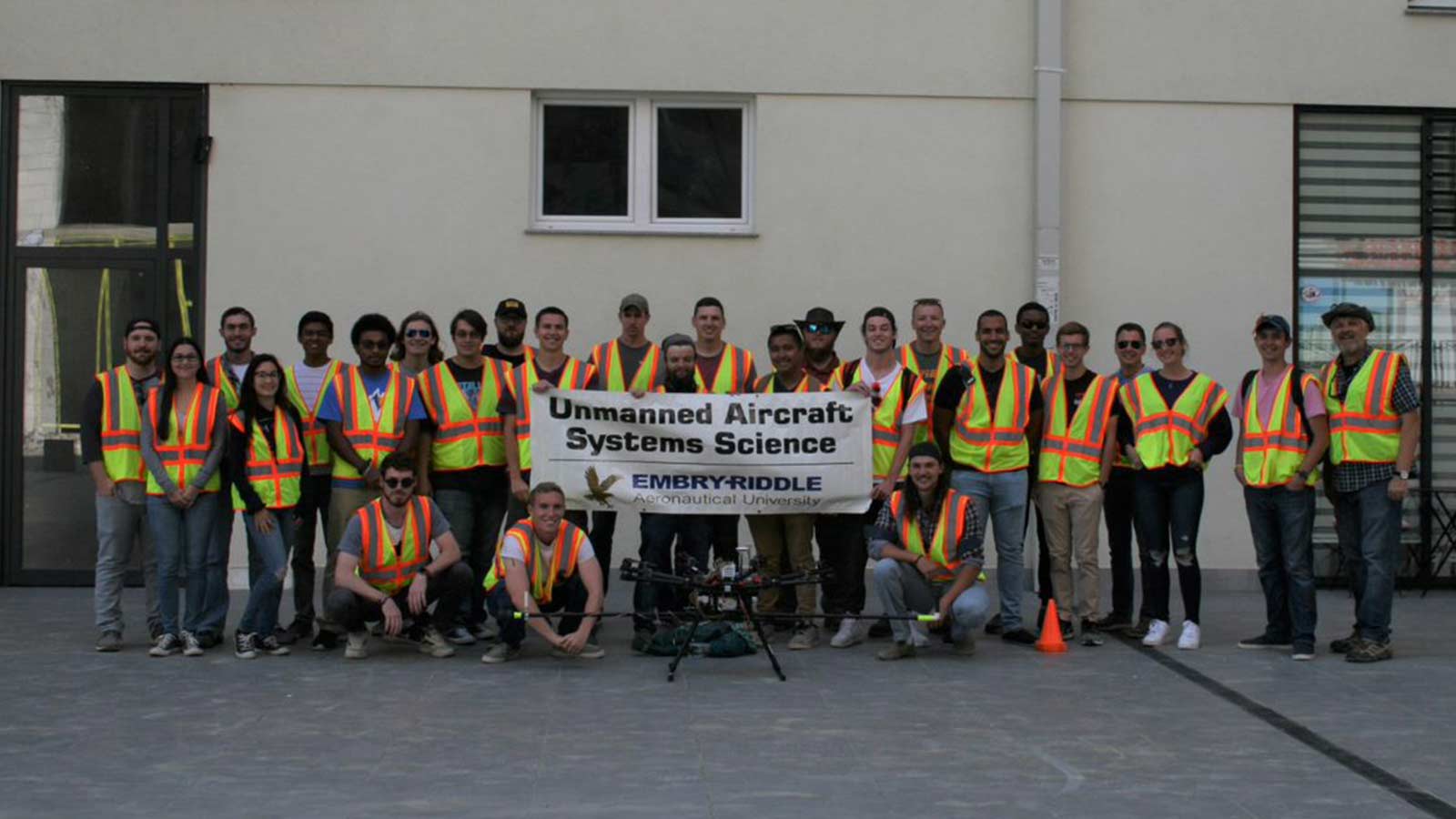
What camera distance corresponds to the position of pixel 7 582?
44.8 ft

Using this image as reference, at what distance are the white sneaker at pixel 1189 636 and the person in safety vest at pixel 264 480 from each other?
5.20 m

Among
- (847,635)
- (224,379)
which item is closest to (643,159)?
(224,379)

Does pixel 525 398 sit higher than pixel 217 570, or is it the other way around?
pixel 525 398

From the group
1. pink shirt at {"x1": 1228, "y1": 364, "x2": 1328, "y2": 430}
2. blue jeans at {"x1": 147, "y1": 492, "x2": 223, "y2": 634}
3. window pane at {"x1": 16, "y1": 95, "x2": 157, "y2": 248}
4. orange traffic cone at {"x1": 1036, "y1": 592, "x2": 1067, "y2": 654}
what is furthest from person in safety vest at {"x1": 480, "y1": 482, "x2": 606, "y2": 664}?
window pane at {"x1": 16, "y1": 95, "x2": 157, "y2": 248}

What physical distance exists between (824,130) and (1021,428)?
11.6 ft

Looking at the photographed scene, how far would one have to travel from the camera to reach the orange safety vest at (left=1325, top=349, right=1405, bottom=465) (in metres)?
10.4

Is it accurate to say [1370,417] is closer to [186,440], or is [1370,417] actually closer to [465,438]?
[465,438]

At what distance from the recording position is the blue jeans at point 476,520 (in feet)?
36.1

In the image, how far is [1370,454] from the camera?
10.5m

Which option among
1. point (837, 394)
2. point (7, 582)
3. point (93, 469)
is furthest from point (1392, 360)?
point (7, 582)

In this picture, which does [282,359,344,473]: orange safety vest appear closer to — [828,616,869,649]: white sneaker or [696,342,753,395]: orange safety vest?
[696,342,753,395]: orange safety vest

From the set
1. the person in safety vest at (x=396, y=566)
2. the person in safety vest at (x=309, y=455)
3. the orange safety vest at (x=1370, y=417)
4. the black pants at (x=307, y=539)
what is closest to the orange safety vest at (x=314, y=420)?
the person in safety vest at (x=309, y=455)

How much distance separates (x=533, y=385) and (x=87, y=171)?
15.6 ft

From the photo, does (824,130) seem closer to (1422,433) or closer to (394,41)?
(394,41)
